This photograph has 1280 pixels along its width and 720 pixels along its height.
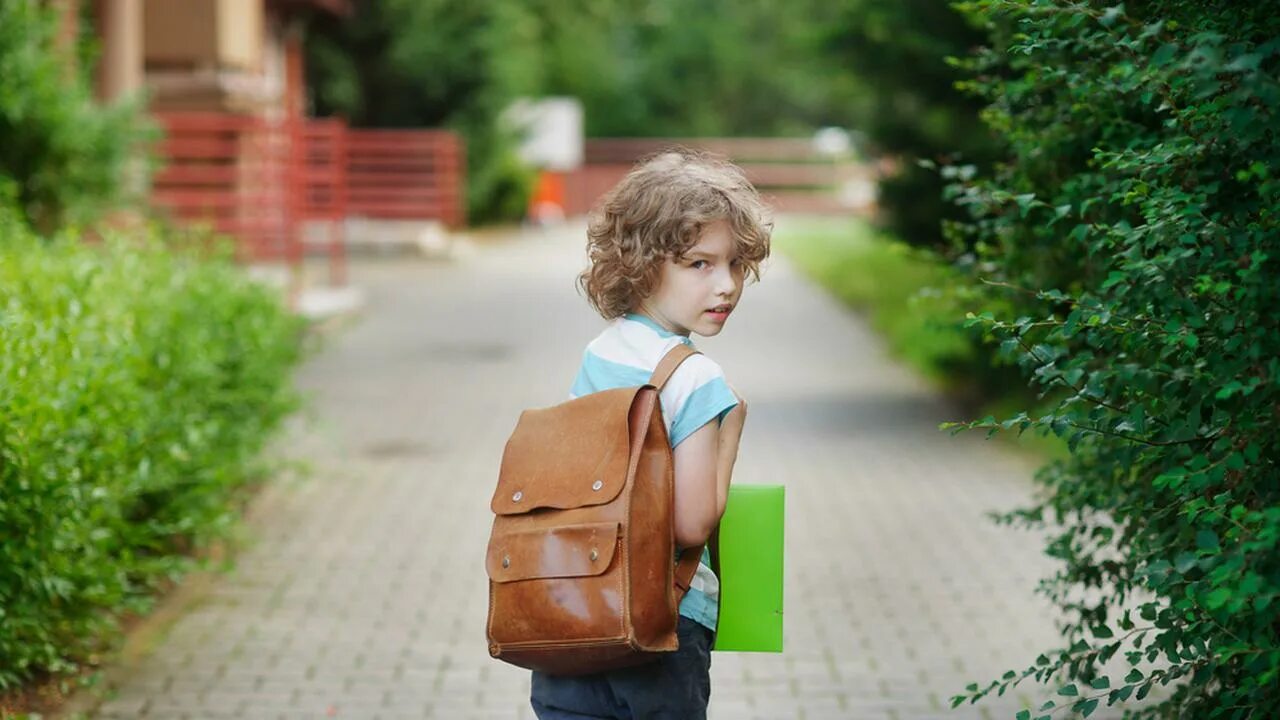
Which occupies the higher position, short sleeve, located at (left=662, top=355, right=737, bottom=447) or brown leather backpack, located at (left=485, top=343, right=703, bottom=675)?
short sleeve, located at (left=662, top=355, right=737, bottom=447)

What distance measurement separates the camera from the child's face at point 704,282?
3148 mm

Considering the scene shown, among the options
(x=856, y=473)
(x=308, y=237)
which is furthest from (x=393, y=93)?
(x=856, y=473)

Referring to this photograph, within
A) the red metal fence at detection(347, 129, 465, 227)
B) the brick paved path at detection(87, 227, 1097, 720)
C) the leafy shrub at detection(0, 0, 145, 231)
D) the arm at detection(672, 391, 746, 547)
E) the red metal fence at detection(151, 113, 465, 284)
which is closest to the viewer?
the arm at detection(672, 391, 746, 547)

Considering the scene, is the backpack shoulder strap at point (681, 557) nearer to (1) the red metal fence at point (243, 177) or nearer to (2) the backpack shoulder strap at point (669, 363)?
(2) the backpack shoulder strap at point (669, 363)

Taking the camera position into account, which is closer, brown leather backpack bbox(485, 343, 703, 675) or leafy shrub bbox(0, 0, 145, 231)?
brown leather backpack bbox(485, 343, 703, 675)

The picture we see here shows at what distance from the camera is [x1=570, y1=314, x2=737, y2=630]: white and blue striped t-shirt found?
10.0ft

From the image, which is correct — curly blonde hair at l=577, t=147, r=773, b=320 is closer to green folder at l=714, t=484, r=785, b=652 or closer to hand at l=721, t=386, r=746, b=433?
hand at l=721, t=386, r=746, b=433

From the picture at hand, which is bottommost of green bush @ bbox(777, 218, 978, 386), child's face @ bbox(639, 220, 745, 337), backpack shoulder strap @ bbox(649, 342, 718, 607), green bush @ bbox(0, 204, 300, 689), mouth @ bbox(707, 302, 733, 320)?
green bush @ bbox(777, 218, 978, 386)

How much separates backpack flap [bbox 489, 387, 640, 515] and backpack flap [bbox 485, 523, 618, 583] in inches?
1.8

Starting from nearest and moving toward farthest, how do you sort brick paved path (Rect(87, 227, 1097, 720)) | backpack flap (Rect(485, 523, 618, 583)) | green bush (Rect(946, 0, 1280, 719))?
green bush (Rect(946, 0, 1280, 719)) < backpack flap (Rect(485, 523, 618, 583)) < brick paved path (Rect(87, 227, 1097, 720))

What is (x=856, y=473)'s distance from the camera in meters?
9.73

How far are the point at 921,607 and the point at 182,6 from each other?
1192 centimetres

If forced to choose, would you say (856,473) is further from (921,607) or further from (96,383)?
(96,383)

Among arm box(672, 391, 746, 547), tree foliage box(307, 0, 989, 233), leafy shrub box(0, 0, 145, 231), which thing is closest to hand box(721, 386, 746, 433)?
arm box(672, 391, 746, 547)
